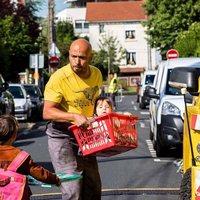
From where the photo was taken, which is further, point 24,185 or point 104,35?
point 104,35

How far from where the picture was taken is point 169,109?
1317cm

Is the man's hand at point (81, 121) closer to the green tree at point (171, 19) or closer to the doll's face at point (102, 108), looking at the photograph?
the doll's face at point (102, 108)

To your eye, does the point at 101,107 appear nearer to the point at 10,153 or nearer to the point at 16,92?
the point at 10,153

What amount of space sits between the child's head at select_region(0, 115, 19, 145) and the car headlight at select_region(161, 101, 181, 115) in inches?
320

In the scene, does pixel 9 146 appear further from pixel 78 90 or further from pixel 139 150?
pixel 139 150

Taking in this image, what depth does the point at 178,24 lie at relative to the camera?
150 feet

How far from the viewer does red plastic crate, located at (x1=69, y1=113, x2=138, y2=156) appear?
5766 mm

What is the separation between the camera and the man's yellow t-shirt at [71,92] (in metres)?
6.31

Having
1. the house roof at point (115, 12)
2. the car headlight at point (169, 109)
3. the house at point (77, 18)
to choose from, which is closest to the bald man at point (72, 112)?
→ the car headlight at point (169, 109)

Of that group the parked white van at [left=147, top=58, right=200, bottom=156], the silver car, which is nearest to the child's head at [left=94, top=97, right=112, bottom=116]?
the parked white van at [left=147, top=58, right=200, bottom=156]

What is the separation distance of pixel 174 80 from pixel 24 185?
7.08 ft

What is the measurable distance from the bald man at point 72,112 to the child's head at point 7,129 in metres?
1.04

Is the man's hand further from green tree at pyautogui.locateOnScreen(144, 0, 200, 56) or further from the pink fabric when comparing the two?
green tree at pyautogui.locateOnScreen(144, 0, 200, 56)

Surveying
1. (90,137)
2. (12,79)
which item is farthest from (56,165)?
(12,79)
